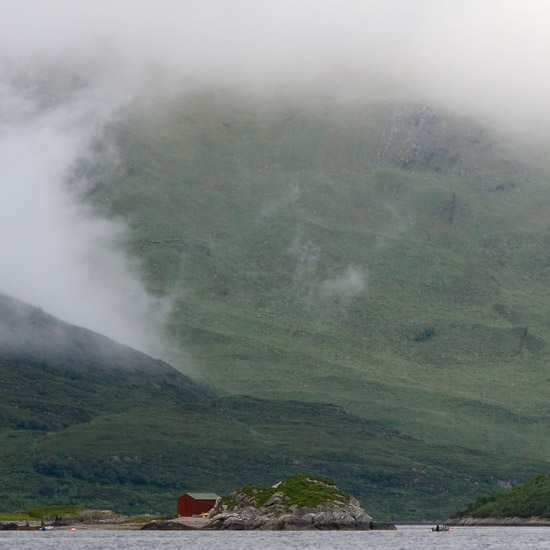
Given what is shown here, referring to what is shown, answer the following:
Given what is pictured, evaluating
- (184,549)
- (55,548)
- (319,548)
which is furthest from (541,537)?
(55,548)

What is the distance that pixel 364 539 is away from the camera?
197 metres

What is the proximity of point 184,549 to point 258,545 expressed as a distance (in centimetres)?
1055

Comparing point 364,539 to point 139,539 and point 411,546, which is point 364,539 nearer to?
point 411,546

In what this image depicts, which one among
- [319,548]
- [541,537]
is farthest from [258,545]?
[541,537]

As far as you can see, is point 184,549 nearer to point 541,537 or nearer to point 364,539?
point 364,539

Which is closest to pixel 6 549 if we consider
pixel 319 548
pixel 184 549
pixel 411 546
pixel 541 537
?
pixel 184 549

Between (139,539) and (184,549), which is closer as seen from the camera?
(184,549)

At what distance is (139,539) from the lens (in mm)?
198875

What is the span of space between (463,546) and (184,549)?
1368 inches

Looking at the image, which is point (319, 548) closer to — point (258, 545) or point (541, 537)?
point (258, 545)

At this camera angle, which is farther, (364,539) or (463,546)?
(364,539)

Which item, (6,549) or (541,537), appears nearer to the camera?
(6,549)

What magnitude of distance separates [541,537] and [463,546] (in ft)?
73.6

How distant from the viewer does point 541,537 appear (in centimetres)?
19825
